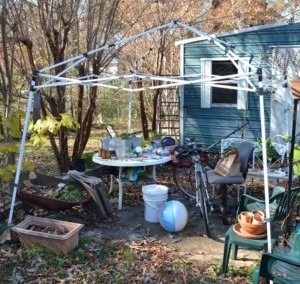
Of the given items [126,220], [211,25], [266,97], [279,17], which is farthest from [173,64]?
[126,220]

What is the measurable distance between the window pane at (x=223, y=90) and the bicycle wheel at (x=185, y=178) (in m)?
2.51

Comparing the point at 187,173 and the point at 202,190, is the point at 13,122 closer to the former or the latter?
the point at 202,190

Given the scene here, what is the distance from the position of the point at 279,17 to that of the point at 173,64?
5.62 meters

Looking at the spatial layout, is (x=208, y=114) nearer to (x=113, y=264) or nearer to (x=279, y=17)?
(x=113, y=264)

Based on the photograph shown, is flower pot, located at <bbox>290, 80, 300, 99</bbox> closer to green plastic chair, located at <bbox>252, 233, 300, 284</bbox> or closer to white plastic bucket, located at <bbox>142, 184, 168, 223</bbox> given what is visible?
green plastic chair, located at <bbox>252, 233, 300, 284</bbox>

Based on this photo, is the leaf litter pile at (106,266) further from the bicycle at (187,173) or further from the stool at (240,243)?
the bicycle at (187,173)

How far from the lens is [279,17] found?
1440 centimetres

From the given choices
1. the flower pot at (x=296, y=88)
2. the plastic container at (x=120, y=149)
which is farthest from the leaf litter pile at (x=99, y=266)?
the flower pot at (x=296, y=88)

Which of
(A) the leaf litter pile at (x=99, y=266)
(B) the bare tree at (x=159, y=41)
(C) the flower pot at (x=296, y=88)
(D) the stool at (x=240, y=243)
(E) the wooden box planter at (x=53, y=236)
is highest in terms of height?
(B) the bare tree at (x=159, y=41)

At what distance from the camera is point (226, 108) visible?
8523mm

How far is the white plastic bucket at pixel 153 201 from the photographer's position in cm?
465

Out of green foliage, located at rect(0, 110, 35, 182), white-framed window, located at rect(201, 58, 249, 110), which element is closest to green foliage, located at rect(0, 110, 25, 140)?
green foliage, located at rect(0, 110, 35, 182)

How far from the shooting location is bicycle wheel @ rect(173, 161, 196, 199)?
5.93 m

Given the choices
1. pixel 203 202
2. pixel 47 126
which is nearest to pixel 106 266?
pixel 203 202
